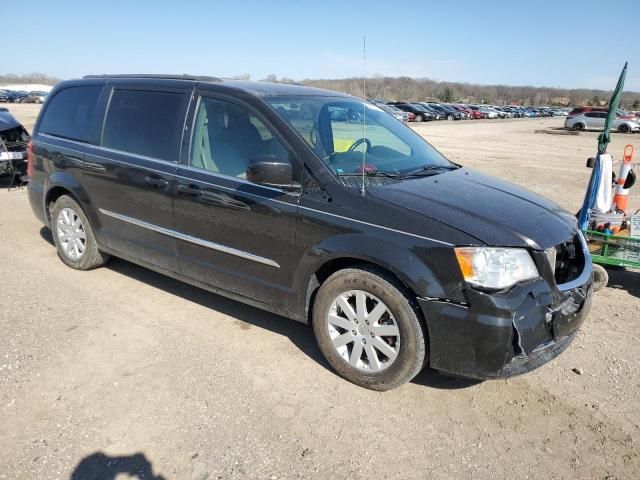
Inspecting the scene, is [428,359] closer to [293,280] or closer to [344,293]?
[344,293]

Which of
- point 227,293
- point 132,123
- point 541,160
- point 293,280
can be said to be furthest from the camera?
point 541,160

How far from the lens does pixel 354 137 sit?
12.5ft

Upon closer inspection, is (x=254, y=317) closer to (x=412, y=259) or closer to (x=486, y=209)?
(x=412, y=259)

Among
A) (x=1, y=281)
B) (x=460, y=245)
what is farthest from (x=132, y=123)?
(x=460, y=245)

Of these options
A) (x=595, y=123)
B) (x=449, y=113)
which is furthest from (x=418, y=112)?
(x=595, y=123)

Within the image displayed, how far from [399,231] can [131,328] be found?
2.30m

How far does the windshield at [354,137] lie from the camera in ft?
11.5

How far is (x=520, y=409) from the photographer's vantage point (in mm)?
3088

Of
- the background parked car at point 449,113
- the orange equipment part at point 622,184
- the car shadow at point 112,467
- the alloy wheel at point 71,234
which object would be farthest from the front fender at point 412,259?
the background parked car at point 449,113

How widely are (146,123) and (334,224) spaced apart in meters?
2.05

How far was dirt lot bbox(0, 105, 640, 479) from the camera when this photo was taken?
260 cm

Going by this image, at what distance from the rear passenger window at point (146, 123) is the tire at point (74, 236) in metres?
0.88

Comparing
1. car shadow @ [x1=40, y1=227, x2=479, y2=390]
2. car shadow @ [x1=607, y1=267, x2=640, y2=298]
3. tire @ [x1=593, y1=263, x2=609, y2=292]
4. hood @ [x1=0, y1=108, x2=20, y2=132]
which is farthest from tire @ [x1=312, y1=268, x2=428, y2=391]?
hood @ [x1=0, y1=108, x2=20, y2=132]

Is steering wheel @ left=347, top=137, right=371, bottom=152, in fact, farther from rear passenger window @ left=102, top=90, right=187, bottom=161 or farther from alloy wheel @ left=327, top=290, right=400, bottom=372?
rear passenger window @ left=102, top=90, right=187, bottom=161
